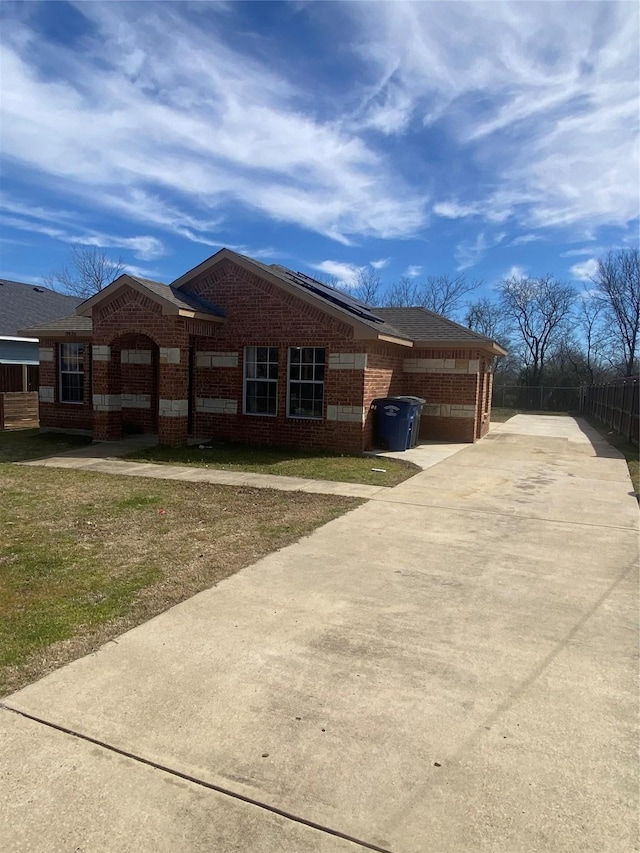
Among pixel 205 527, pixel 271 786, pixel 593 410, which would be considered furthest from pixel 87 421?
pixel 593 410

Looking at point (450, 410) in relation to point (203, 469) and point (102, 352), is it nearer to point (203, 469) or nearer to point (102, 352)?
point (203, 469)

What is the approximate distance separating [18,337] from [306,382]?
12.2 meters

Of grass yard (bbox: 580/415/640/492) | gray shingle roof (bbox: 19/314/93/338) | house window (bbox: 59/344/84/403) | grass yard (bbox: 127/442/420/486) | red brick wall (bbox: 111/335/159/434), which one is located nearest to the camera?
grass yard (bbox: 127/442/420/486)

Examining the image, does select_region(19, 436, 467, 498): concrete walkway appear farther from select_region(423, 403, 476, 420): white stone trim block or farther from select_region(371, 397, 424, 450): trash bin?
select_region(423, 403, 476, 420): white stone trim block

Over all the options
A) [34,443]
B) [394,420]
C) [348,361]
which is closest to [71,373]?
[34,443]

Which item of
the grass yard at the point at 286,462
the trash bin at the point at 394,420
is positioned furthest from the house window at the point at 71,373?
the trash bin at the point at 394,420

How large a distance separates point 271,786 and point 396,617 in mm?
1973

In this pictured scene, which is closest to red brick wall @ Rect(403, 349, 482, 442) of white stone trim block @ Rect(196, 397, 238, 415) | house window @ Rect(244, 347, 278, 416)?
house window @ Rect(244, 347, 278, 416)

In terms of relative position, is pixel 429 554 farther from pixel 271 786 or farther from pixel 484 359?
pixel 484 359

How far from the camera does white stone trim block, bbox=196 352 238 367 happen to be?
13539mm

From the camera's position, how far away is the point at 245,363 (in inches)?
531

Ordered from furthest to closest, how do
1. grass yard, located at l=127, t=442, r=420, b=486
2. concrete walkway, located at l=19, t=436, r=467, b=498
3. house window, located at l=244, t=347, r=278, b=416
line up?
house window, located at l=244, t=347, r=278, b=416
grass yard, located at l=127, t=442, r=420, b=486
concrete walkway, located at l=19, t=436, r=467, b=498

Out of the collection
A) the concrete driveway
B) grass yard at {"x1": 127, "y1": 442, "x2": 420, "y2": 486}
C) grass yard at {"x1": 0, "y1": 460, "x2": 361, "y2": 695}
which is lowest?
the concrete driveway

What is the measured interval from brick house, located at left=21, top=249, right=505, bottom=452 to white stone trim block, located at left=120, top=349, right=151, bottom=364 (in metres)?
0.03
